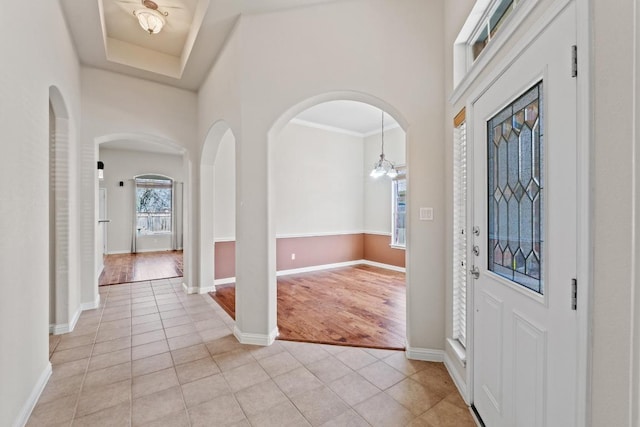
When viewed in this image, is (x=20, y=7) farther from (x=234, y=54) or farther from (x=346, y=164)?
(x=346, y=164)

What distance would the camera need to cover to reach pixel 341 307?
3936 mm

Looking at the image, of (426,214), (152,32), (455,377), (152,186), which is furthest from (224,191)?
(152,186)

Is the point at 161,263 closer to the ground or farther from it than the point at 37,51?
closer to the ground

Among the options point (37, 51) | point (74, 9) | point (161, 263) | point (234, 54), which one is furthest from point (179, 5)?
point (161, 263)

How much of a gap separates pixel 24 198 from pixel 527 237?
9.93 feet

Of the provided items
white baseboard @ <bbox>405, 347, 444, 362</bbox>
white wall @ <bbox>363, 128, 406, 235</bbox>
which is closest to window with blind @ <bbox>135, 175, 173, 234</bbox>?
white wall @ <bbox>363, 128, 406, 235</bbox>

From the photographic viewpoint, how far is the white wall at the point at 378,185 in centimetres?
617

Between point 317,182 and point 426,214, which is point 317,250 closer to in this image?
point 317,182

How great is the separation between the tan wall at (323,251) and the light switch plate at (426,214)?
3.69 m

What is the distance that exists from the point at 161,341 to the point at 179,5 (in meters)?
3.62

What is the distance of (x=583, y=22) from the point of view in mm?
957

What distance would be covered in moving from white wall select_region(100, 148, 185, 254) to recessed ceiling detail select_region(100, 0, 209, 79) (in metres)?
5.10

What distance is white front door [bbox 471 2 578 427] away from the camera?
106 centimetres

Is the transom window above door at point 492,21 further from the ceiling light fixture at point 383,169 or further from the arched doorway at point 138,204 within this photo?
the arched doorway at point 138,204
